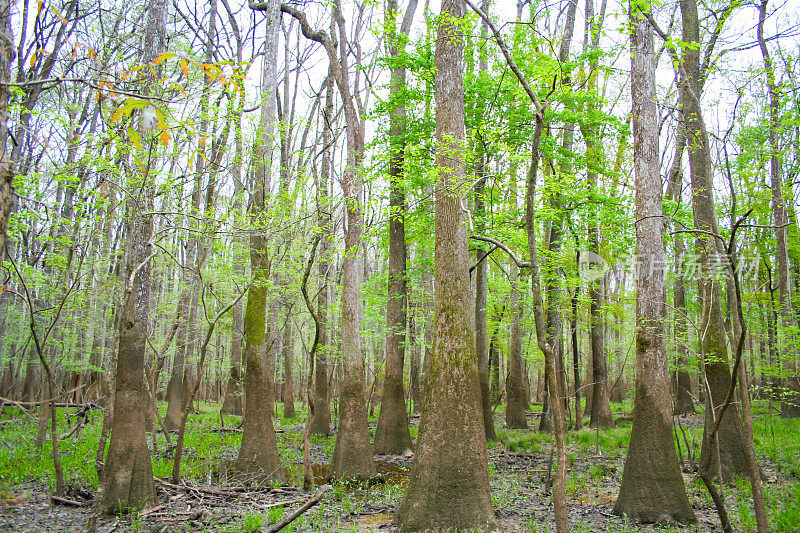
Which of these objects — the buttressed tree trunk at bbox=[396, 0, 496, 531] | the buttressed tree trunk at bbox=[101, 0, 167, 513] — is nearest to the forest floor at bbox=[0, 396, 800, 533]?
the buttressed tree trunk at bbox=[101, 0, 167, 513]

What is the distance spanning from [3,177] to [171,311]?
76.4 ft

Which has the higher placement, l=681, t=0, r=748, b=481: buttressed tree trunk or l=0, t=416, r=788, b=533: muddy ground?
l=681, t=0, r=748, b=481: buttressed tree trunk

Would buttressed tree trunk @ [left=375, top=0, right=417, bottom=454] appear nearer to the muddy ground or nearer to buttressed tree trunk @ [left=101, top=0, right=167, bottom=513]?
the muddy ground

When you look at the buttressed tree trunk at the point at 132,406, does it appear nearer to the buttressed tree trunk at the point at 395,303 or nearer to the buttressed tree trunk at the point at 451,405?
the buttressed tree trunk at the point at 451,405

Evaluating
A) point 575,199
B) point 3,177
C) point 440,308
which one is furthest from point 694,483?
point 3,177

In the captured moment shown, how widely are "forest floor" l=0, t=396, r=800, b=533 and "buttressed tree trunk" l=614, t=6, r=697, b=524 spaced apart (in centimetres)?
36

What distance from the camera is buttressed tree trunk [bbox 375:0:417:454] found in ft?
37.9

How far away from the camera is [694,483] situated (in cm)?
798

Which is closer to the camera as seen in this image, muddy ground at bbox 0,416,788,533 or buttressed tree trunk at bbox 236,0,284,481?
muddy ground at bbox 0,416,788,533

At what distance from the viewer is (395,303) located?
40.9ft

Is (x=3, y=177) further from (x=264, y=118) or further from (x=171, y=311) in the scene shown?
(x=171, y=311)

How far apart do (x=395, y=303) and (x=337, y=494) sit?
5.34 meters

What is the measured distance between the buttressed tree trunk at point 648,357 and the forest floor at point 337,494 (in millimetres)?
365

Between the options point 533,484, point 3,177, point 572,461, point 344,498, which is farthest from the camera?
point 572,461
